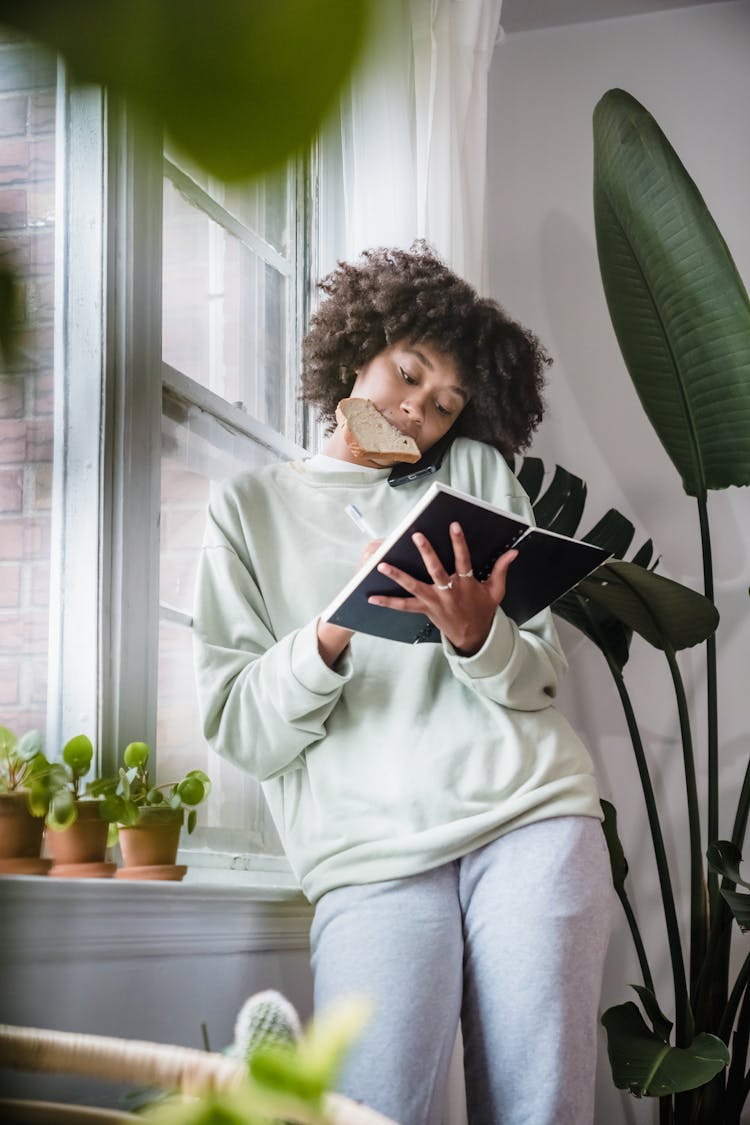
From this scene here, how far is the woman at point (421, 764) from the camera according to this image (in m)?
1.18

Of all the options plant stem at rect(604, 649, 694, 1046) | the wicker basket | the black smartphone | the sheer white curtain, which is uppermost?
the sheer white curtain

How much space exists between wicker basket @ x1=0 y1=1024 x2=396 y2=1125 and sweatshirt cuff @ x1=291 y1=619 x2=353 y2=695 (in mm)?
883

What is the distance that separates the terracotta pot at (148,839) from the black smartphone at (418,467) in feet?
1.59

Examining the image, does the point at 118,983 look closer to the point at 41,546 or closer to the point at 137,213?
the point at 41,546

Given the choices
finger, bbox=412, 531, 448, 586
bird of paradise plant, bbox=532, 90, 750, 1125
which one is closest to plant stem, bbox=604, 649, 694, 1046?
bird of paradise plant, bbox=532, 90, 750, 1125

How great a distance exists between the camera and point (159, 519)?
1547 millimetres

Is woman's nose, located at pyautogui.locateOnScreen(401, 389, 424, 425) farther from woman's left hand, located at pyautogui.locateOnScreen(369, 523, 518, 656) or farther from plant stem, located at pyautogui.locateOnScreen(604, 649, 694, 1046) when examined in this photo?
plant stem, located at pyautogui.locateOnScreen(604, 649, 694, 1046)

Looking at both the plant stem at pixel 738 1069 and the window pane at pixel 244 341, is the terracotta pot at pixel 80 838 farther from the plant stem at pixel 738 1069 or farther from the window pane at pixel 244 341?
the plant stem at pixel 738 1069

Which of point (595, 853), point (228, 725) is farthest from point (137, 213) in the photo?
point (595, 853)

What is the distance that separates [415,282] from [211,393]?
33 centimetres

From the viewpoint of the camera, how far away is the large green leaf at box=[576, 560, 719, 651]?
1764mm

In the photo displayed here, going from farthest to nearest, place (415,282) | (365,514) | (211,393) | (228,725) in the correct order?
(211,393), (415,282), (365,514), (228,725)

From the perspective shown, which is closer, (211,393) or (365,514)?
(365,514)

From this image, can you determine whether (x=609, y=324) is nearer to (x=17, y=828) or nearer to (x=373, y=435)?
(x=373, y=435)
